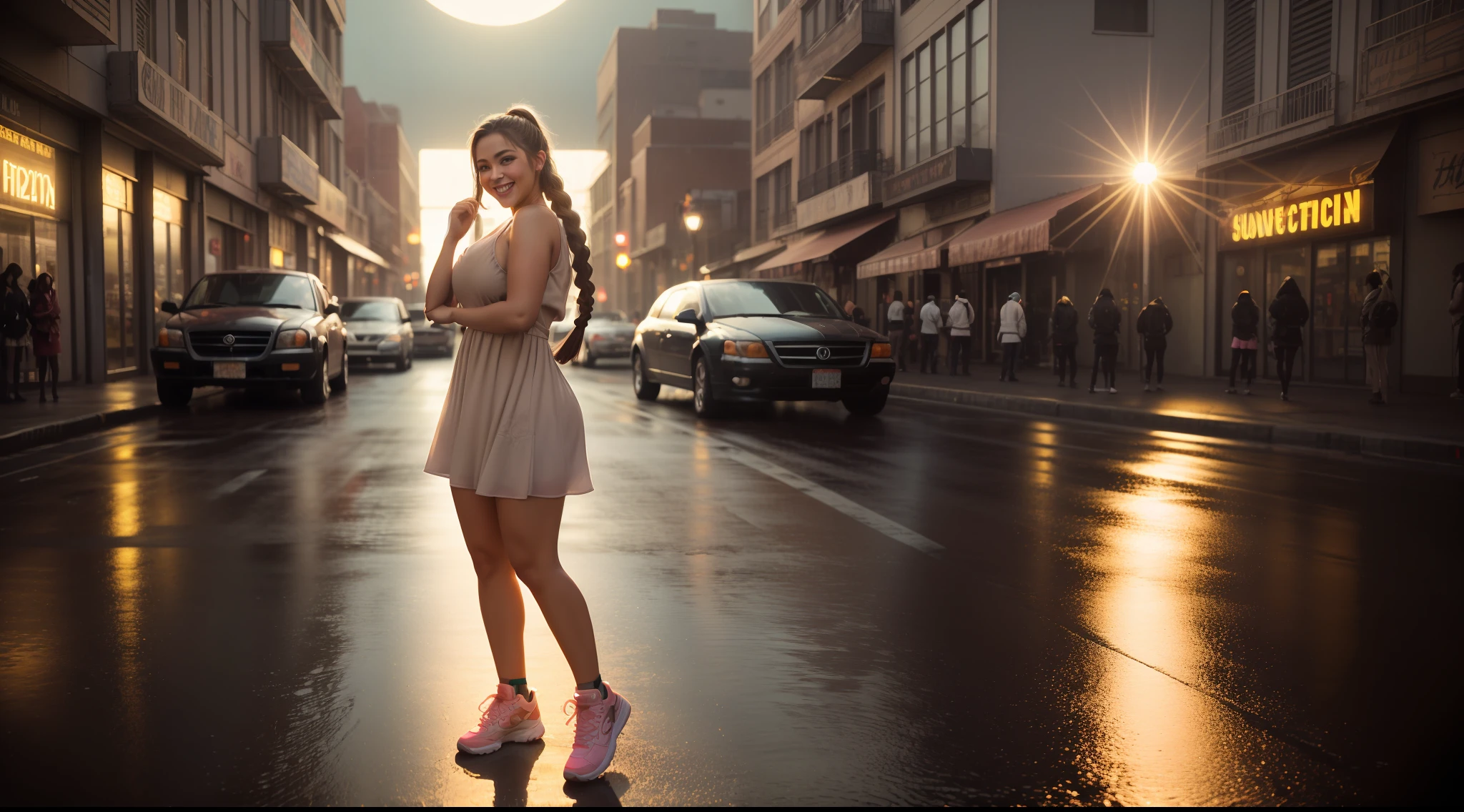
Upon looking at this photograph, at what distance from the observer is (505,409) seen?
3.41m

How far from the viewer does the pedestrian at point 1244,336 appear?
60.5ft

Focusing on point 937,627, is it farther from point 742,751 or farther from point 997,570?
point 742,751

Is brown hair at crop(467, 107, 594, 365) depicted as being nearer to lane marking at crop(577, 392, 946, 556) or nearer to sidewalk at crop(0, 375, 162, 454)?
lane marking at crop(577, 392, 946, 556)

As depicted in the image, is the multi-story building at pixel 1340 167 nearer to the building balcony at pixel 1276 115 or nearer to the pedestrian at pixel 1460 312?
the building balcony at pixel 1276 115

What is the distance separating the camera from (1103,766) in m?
3.40

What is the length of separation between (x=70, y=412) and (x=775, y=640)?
39.4ft

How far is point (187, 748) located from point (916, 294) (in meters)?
34.0

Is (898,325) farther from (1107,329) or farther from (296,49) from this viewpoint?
(296,49)

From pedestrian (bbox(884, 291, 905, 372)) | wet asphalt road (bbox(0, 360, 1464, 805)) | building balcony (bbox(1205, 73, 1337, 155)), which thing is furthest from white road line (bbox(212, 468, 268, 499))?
pedestrian (bbox(884, 291, 905, 372))

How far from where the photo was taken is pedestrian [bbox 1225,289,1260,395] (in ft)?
60.5

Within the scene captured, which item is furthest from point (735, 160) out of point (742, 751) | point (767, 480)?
point (742, 751)

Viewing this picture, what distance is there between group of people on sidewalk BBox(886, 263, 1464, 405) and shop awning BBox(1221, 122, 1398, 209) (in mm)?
1781

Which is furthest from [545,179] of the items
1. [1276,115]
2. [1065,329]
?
[1276,115]

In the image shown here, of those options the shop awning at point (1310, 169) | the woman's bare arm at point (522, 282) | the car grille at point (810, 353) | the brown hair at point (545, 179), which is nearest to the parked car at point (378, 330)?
the car grille at point (810, 353)
